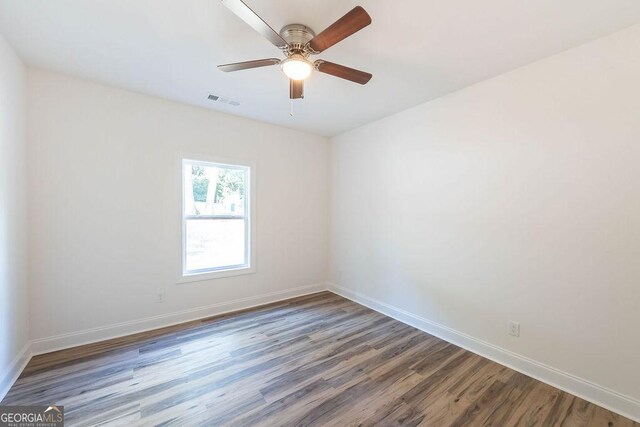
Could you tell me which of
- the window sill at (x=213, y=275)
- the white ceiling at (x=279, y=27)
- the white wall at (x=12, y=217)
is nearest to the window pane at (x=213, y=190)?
the window sill at (x=213, y=275)

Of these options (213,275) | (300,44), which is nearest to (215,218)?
(213,275)

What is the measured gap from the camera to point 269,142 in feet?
12.5

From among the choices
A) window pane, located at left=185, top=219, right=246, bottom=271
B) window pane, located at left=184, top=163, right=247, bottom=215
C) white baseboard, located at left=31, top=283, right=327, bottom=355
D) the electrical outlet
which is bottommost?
white baseboard, located at left=31, top=283, right=327, bottom=355

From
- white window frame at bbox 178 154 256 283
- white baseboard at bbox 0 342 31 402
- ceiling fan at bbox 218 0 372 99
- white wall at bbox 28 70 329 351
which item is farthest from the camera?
white window frame at bbox 178 154 256 283

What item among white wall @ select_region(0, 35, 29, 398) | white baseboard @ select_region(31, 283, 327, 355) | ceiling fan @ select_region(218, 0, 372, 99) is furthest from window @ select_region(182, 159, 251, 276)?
ceiling fan @ select_region(218, 0, 372, 99)

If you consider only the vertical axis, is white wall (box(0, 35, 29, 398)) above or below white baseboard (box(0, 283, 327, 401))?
above

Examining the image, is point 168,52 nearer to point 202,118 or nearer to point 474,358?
point 202,118

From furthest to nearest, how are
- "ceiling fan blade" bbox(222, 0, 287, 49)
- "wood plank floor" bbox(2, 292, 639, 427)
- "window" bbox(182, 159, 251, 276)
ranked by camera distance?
"window" bbox(182, 159, 251, 276) < "wood plank floor" bbox(2, 292, 639, 427) < "ceiling fan blade" bbox(222, 0, 287, 49)

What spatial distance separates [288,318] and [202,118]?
274 centimetres

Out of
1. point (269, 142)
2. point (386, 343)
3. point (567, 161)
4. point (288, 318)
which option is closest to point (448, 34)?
point (567, 161)

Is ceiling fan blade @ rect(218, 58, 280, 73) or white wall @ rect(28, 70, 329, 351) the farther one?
white wall @ rect(28, 70, 329, 351)

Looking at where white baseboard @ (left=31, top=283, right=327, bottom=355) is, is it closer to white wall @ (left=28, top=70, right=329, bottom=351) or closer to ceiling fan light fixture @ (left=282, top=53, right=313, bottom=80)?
white wall @ (left=28, top=70, right=329, bottom=351)

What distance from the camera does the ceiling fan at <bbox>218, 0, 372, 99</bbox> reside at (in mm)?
1419

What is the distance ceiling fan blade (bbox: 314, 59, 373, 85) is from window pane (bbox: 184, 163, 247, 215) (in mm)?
2126
